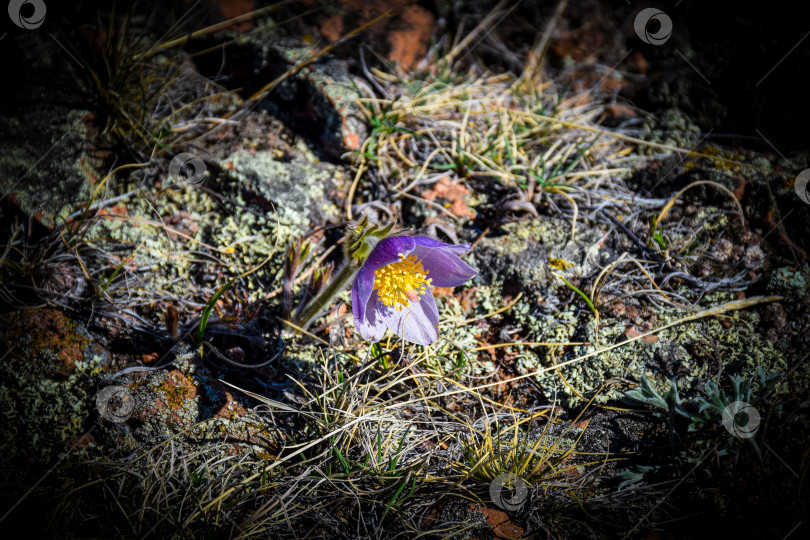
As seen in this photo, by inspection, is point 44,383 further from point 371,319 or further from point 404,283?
point 404,283

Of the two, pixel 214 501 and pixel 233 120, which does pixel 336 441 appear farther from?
pixel 233 120

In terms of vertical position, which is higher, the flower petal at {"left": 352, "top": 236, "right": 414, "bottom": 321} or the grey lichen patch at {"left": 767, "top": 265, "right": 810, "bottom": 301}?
the flower petal at {"left": 352, "top": 236, "right": 414, "bottom": 321}

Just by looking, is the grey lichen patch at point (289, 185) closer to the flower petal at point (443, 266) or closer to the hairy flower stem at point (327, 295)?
the hairy flower stem at point (327, 295)

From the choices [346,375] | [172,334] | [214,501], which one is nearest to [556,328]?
[346,375]

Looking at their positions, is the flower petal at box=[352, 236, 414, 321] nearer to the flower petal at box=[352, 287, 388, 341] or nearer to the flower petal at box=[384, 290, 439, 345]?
the flower petal at box=[352, 287, 388, 341]

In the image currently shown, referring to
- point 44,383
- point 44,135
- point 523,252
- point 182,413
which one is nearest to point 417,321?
point 523,252

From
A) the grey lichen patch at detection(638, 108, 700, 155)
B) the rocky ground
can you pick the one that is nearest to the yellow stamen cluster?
the rocky ground

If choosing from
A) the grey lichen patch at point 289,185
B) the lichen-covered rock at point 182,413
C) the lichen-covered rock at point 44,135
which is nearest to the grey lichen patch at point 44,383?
the lichen-covered rock at point 182,413
